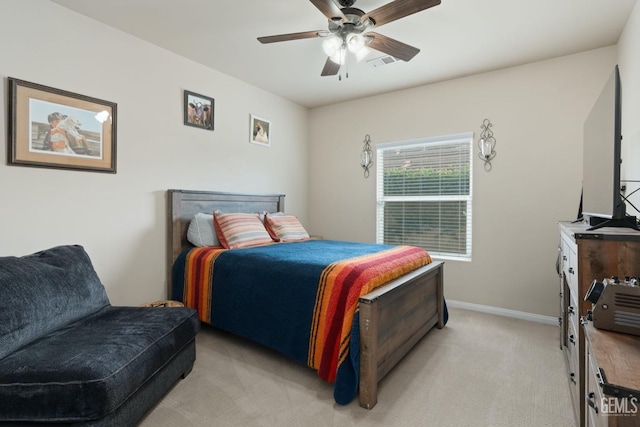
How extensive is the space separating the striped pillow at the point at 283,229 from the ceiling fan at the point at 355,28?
5.91 ft

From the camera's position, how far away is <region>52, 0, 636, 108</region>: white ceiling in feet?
7.66

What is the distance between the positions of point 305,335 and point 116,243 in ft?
6.00

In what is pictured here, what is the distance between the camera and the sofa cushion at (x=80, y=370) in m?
1.35

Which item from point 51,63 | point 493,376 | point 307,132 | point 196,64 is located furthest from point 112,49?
point 493,376

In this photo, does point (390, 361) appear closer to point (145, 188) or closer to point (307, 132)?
point (145, 188)

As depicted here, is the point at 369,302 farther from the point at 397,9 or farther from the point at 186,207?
the point at 186,207

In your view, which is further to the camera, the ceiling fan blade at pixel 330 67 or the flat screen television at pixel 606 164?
the ceiling fan blade at pixel 330 67

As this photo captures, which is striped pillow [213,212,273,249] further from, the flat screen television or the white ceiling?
the flat screen television

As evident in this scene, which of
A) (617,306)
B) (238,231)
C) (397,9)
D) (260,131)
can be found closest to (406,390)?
(617,306)

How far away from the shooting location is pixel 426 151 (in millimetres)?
3965

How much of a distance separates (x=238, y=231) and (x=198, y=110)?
136cm

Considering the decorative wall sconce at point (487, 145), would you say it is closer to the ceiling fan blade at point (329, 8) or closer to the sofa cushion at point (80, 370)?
the ceiling fan blade at point (329, 8)

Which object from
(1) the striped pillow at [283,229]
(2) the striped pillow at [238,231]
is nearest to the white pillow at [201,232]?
(2) the striped pillow at [238,231]

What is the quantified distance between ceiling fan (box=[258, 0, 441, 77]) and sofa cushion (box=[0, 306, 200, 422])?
6.84 ft
